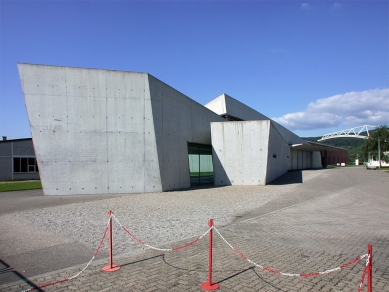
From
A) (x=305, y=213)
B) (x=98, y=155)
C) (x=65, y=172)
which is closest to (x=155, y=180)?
(x=98, y=155)

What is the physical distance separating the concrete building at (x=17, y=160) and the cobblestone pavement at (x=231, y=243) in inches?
1088

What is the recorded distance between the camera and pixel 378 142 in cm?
6034

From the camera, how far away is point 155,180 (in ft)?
60.1

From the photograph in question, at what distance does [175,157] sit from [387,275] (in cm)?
1594

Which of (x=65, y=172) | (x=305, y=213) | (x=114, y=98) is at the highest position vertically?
(x=114, y=98)

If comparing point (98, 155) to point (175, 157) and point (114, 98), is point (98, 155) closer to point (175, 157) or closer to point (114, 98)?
point (114, 98)

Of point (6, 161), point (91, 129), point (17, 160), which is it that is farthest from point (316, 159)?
point (6, 161)

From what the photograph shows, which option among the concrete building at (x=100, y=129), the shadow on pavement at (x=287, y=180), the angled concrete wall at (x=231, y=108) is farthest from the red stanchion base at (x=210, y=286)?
the angled concrete wall at (x=231, y=108)

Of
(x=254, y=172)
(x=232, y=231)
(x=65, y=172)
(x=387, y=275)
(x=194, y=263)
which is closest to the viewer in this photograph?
(x=387, y=275)

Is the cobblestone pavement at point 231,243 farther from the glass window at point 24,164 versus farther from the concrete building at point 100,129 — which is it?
the glass window at point 24,164

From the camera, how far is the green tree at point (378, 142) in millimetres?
60281

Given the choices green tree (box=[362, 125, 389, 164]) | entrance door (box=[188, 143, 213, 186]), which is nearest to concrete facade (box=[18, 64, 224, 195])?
entrance door (box=[188, 143, 213, 186])

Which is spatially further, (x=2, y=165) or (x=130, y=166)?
(x=2, y=165)

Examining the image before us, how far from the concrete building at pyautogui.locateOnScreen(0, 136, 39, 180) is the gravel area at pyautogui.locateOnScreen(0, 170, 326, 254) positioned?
88.7 feet
